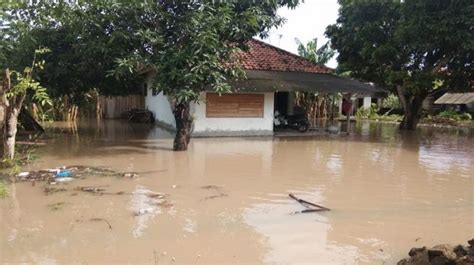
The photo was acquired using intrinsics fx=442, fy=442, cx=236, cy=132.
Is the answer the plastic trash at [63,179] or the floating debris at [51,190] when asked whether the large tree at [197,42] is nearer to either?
the plastic trash at [63,179]

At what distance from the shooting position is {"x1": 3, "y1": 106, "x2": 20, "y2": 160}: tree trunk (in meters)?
9.83

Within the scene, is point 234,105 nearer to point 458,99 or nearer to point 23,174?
point 23,174

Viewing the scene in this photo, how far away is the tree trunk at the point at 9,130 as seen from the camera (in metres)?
9.83

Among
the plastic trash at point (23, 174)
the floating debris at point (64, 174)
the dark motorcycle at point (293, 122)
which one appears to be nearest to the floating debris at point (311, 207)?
the floating debris at point (64, 174)

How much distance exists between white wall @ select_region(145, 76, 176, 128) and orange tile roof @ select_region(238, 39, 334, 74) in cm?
419

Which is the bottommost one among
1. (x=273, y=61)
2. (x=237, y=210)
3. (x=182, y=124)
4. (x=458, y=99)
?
(x=237, y=210)

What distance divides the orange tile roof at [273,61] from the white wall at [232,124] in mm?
1689

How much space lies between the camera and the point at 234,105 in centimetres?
1812

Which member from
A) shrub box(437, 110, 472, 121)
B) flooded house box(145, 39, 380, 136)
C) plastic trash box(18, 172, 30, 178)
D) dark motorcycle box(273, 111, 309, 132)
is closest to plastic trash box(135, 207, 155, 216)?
plastic trash box(18, 172, 30, 178)

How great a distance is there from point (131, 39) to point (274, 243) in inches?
329

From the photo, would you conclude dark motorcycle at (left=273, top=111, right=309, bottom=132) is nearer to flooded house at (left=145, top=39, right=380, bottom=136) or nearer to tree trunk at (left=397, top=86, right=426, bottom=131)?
flooded house at (left=145, top=39, right=380, bottom=136)

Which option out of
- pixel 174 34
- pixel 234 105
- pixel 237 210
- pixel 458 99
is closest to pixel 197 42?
pixel 174 34

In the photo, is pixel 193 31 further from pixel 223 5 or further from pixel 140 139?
pixel 140 139

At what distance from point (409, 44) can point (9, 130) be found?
1528cm
